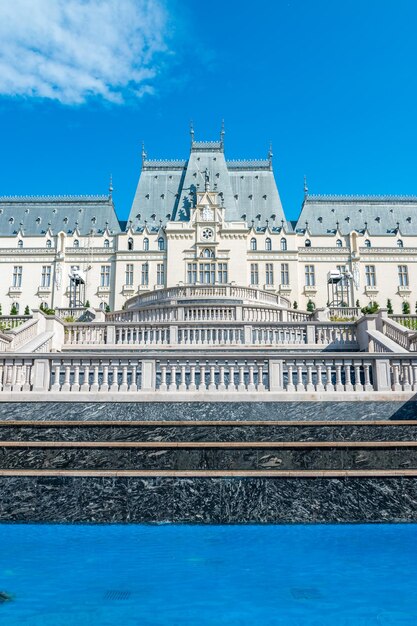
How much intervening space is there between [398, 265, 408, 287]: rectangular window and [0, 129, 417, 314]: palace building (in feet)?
0.40

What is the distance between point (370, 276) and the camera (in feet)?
209

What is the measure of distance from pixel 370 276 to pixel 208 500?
5887 centimetres

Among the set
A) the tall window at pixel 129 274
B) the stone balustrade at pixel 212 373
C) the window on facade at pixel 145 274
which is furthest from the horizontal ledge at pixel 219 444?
the tall window at pixel 129 274

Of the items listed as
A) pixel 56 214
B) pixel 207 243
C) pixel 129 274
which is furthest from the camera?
pixel 56 214

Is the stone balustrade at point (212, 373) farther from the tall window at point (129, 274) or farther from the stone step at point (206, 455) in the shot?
the tall window at point (129, 274)

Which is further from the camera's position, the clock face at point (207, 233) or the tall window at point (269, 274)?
the tall window at point (269, 274)

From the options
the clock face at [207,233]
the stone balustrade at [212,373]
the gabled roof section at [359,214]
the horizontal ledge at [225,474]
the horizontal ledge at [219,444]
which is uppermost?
the gabled roof section at [359,214]

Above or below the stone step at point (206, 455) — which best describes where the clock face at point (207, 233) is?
above

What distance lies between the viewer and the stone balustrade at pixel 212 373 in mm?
10969

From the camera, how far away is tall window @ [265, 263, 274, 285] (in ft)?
206
